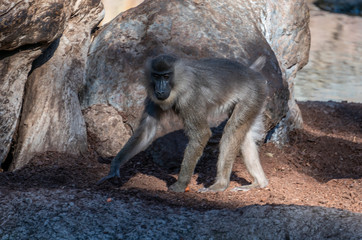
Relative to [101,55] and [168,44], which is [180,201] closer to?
[168,44]

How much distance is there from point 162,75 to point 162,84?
9 cm

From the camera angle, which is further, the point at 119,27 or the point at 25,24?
the point at 119,27

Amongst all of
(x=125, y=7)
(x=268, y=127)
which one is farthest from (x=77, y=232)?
(x=125, y=7)

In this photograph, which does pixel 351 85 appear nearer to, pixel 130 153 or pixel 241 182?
pixel 241 182

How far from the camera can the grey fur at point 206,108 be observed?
5.31 m

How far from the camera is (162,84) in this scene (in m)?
5.15

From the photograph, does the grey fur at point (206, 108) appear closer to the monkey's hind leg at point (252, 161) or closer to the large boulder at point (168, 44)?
the monkey's hind leg at point (252, 161)

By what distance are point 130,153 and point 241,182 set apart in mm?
1534

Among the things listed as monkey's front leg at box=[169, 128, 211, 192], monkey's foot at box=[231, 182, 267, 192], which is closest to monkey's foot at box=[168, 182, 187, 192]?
monkey's front leg at box=[169, 128, 211, 192]

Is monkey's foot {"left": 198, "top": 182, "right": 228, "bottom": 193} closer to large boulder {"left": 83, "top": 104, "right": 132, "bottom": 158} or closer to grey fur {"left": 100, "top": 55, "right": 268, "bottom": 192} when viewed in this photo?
grey fur {"left": 100, "top": 55, "right": 268, "bottom": 192}

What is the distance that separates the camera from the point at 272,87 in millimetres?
6734

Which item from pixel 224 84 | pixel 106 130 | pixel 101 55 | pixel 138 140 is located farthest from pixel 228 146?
pixel 101 55

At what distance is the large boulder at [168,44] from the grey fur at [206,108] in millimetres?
918

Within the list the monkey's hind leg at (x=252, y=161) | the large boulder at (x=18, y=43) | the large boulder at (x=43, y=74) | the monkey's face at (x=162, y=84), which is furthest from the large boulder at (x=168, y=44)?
the monkey's face at (x=162, y=84)
